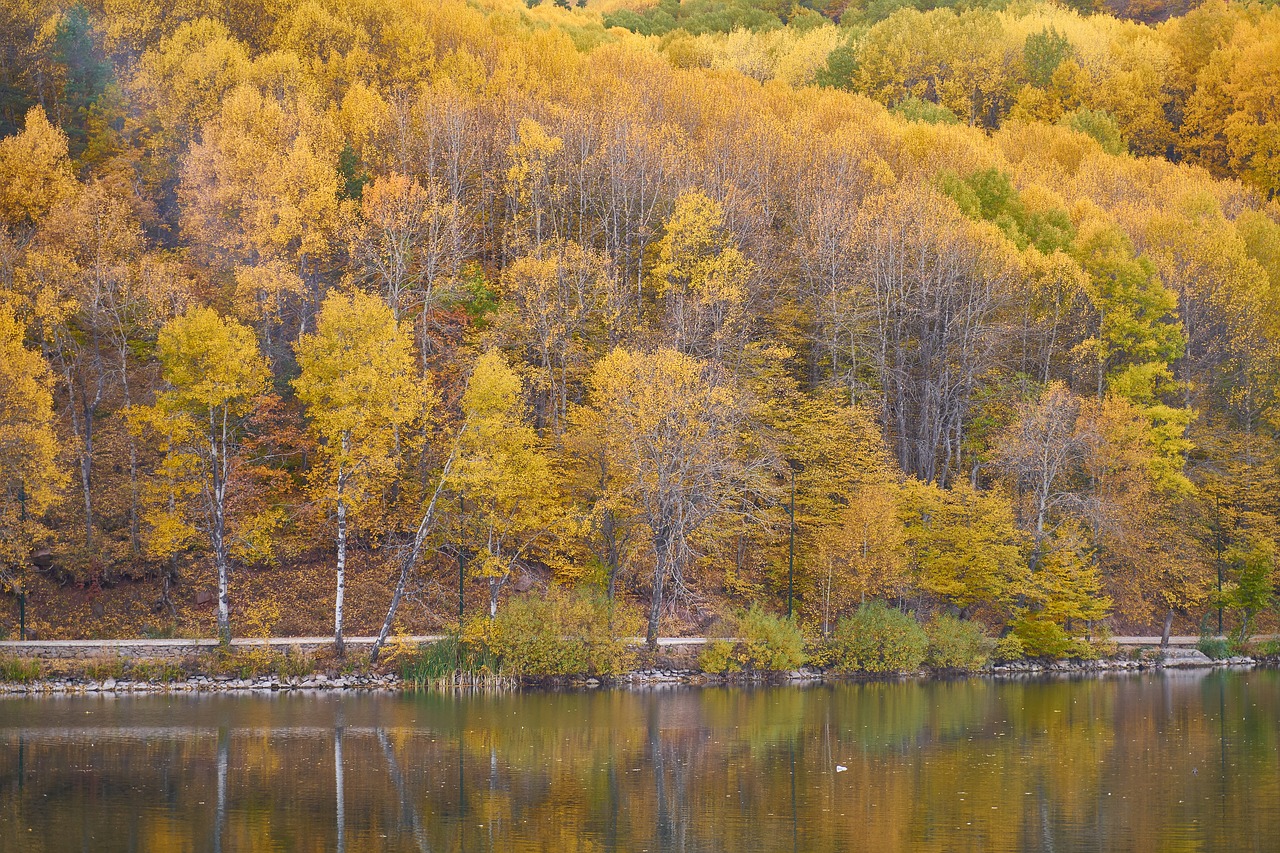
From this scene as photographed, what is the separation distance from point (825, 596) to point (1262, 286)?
1384 inches

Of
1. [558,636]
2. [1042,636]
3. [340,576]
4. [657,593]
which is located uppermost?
[340,576]

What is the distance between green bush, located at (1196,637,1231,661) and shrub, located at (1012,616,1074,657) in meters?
7.95

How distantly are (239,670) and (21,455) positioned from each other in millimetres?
11271

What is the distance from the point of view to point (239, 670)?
1906 inches

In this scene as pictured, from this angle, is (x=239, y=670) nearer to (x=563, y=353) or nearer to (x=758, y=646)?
(x=758, y=646)

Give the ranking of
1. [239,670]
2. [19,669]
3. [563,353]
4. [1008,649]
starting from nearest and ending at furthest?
1. [19,669]
2. [239,670]
3. [1008,649]
4. [563,353]


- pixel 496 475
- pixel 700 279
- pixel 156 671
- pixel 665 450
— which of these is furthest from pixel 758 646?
pixel 156 671

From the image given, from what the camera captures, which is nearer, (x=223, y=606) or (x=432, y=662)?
(x=432, y=662)

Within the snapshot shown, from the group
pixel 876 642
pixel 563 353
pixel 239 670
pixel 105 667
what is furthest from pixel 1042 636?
pixel 105 667

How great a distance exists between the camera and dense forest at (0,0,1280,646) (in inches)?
2136

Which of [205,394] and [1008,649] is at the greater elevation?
[205,394]

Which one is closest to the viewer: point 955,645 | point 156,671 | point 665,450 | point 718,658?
point 156,671

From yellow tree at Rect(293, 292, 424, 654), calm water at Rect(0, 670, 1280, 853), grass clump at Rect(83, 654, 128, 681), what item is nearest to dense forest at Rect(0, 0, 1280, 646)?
yellow tree at Rect(293, 292, 424, 654)

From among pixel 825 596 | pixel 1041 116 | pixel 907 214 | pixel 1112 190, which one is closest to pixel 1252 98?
pixel 1041 116
